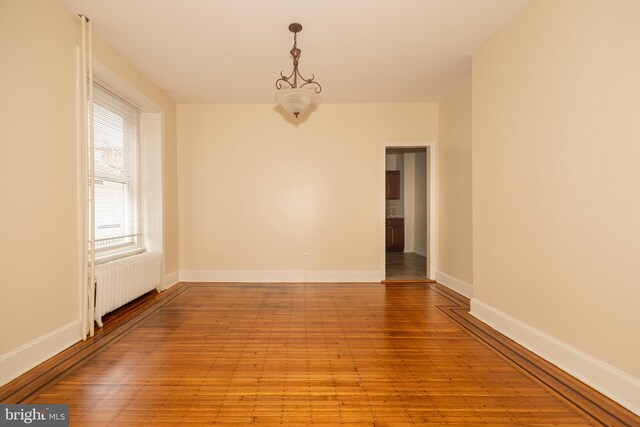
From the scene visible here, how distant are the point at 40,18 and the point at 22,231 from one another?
66.7 inches

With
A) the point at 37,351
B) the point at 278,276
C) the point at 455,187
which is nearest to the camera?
the point at 37,351

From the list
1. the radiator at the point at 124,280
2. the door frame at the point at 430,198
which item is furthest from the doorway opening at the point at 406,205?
the radiator at the point at 124,280

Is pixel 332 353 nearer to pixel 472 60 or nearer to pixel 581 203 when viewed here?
pixel 581 203

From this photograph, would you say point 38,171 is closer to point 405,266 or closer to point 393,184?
point 405,266

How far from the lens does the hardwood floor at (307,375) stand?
1722 mm

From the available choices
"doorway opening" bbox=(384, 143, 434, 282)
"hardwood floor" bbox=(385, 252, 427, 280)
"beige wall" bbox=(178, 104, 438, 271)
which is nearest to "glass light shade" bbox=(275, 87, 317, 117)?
"beige wall" bbox=(178, 104, 438, 271)

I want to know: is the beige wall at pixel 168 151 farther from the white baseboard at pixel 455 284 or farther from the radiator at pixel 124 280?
the white baseboard at pixel 455 284

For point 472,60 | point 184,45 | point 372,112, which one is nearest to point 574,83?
point 472,60

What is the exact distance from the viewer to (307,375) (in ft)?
7.00

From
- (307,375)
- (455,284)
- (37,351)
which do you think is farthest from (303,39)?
(455,284)

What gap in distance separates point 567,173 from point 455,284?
260cm

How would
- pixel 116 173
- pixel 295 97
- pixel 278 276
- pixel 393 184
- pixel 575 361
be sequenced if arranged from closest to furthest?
pixel 575 361 < pixel 295 97 < pixel 116 173 < pixel 278 276 < pixel 393 184

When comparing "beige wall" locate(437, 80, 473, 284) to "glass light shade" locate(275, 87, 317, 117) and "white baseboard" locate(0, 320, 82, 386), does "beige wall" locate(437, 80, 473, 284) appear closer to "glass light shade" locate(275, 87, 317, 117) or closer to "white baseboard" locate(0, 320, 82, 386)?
"glass light shade" locate(275, 87, 317, 117)

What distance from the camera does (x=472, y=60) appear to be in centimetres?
343
